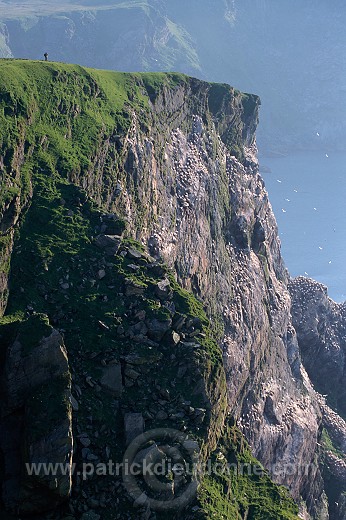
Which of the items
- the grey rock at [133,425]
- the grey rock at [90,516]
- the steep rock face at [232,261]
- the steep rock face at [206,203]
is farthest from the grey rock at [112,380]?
the steep rock face at [232,261]

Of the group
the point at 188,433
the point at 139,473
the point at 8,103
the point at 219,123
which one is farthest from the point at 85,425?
the point at 219,123

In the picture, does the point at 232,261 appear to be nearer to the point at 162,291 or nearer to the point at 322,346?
the point at 162,291

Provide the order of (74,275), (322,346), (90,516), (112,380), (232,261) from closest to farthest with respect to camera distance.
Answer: (90,516), (112,380), (74,275), (232,261), (322,346)

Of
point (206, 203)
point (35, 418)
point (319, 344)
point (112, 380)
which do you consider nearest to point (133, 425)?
point (112, 380)

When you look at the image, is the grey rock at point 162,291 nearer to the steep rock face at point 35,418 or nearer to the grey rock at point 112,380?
the grey rock at point 112,380

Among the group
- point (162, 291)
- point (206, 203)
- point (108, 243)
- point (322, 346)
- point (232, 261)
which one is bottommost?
point (162, 291)

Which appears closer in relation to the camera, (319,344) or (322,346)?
(319,344)

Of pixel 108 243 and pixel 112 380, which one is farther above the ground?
pixel 108 243
